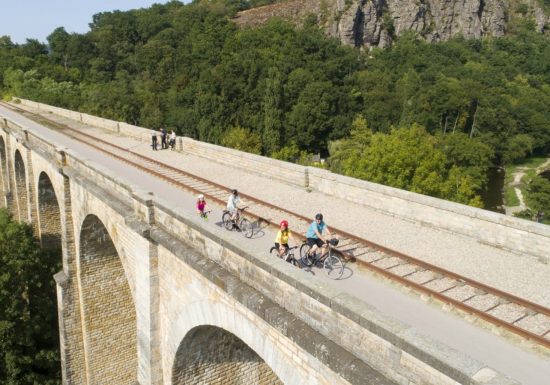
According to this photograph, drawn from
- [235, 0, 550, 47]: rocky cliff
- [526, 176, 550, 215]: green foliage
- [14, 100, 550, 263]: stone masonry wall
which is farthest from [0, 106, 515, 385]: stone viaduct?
[235, 0, 550, 47]: rocky cliff

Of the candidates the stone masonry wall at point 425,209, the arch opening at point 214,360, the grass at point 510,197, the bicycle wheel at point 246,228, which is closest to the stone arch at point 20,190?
the stone masonry wall at point 425,209

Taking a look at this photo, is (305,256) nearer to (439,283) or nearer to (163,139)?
(439,283)

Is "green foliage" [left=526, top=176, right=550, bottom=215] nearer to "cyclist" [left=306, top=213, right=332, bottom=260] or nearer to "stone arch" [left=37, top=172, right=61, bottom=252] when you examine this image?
"stone arch" [left=37, top=172, right=61, bottom=252]

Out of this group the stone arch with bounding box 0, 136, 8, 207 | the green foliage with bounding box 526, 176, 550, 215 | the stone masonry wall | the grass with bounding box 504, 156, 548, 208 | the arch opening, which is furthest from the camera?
the grass with bounding box 504, 156, 548, 208

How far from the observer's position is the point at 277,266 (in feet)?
23.1

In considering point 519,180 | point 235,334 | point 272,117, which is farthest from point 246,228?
point 519,180

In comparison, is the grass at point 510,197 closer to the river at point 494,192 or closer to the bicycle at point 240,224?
the river at point 494,192

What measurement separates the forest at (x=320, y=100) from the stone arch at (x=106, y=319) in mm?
17447

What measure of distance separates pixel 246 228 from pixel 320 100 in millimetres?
41587

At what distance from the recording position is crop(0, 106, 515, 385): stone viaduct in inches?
218

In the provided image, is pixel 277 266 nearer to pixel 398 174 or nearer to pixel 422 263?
pixel 422 263

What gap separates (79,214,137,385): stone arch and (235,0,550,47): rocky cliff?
89.3 m

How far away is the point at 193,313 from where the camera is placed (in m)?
9.02

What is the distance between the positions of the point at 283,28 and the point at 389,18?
4521 cm
